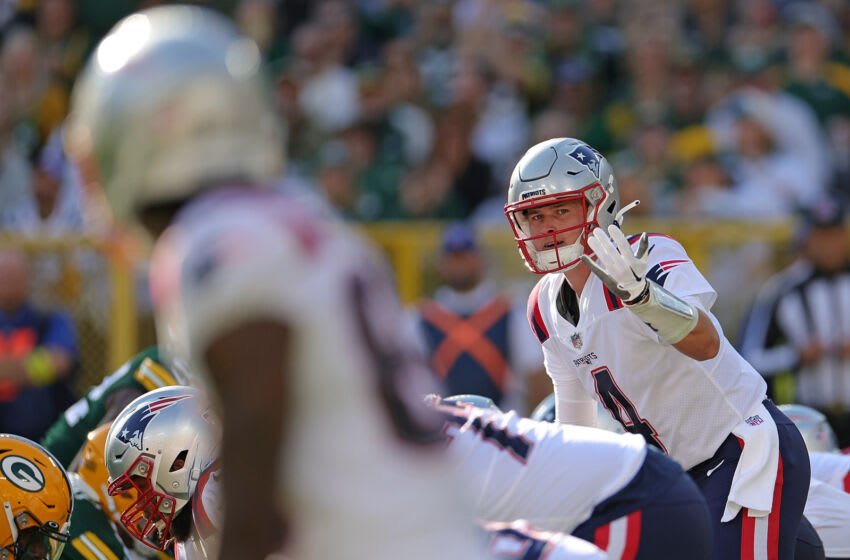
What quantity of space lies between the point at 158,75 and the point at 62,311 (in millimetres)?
7248

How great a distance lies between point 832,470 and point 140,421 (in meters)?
2.64

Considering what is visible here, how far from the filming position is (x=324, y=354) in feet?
8.55

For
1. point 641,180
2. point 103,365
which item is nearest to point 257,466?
point 103,365

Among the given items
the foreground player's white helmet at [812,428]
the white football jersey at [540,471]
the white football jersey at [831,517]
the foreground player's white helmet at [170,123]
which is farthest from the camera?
the foreground player's white helmet at [812,428]

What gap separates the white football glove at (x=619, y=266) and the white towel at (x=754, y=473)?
2.26ft

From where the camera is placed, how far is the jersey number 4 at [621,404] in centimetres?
474

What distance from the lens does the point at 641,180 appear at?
10.4 m

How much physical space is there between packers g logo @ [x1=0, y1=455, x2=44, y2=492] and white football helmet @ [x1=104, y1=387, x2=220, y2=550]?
0.24 metres

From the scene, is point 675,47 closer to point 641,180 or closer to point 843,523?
point 641,180

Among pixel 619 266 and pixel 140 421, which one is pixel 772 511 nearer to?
pixel 619 266

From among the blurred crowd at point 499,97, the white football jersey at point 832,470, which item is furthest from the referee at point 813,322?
the white football jersey at point 832,470

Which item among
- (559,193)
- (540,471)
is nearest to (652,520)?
(540,471)

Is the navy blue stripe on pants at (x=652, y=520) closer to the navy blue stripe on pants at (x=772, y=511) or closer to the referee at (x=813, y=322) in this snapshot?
the navy blue stripe on pants at (x=772, y=511)

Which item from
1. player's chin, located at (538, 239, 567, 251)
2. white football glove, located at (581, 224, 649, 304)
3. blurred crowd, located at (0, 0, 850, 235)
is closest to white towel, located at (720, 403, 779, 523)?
white football glove, located at (581, 224, 649, 304)
